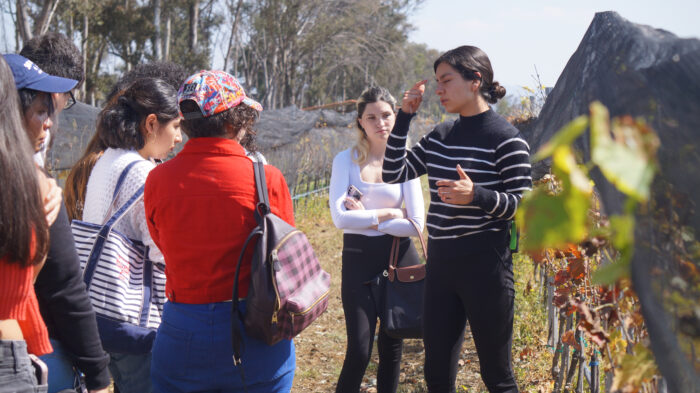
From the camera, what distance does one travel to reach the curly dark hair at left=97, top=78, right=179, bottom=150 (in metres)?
2.50

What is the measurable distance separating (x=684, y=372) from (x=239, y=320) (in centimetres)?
145

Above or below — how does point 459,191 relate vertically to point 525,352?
above

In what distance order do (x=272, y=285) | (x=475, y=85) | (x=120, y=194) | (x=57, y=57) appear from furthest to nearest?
1. (x=475, y=85)
2. (x=57, y=57)
3. (x=120, y=194)
4. (x=272, y=285)

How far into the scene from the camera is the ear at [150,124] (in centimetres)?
254

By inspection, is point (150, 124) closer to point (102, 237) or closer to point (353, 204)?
point (102, 237)

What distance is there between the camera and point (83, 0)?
20.2 meters

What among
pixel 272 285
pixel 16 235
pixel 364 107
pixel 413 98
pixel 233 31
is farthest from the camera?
pixel 233 31

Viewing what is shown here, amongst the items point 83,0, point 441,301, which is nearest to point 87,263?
point 441,301

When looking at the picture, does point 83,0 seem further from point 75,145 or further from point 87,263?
point 87,263

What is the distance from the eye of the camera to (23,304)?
1436 mm

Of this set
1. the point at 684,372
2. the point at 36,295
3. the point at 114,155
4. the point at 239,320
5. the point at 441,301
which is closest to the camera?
the point at 684,372

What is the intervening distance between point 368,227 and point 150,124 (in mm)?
1326

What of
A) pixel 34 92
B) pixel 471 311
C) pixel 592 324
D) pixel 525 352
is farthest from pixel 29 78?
pixel 525 352

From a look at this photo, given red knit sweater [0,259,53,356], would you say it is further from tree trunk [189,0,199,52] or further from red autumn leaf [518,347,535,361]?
tree trunk [189,0,199,52]
